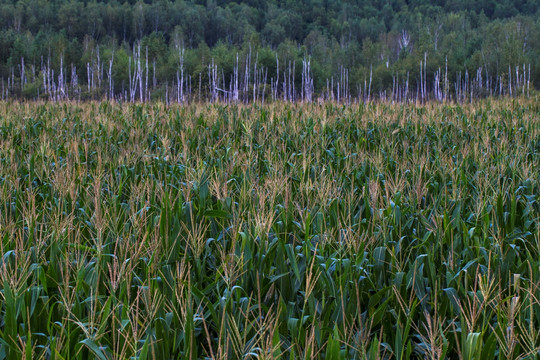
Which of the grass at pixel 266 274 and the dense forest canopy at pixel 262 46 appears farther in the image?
the dense forest canopy at pixel 262 46

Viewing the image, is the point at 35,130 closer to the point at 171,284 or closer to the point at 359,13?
the point at 171,284

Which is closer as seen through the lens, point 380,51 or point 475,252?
point 475,252

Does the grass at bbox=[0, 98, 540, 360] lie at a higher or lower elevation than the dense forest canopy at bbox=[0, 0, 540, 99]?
lower

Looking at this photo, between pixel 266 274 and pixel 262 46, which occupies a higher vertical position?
pixel 262 46

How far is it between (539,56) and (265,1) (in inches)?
3068

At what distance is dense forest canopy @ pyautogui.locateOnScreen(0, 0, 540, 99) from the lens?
180ft

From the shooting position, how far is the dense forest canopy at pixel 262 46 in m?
54.8

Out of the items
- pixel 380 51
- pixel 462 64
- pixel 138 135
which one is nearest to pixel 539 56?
pixel 462 64

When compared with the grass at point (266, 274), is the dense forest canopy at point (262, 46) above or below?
above

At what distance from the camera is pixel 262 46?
8550 cm

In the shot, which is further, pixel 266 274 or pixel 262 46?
pixel 262 46

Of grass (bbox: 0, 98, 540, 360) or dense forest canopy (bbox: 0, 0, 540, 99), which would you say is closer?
grass (bbox: 0, 98, 540, 360)

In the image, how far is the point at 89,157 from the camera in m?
7.18

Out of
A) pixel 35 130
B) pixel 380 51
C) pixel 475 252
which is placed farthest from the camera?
pixel 380 51
